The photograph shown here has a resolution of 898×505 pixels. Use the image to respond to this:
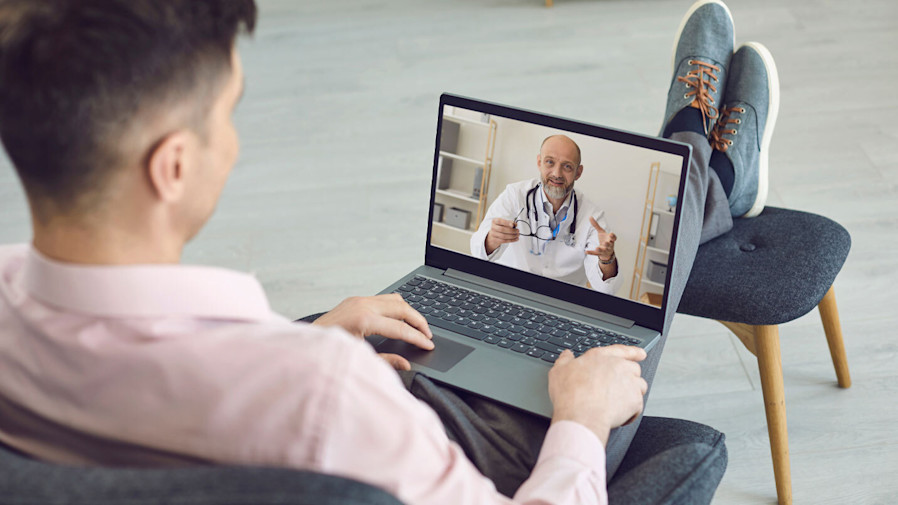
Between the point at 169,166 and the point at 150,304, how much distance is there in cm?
10

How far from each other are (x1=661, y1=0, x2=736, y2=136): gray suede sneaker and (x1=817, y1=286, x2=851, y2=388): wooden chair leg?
382 mm

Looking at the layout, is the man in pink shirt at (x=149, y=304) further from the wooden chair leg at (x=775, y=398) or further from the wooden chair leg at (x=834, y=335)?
the wooden chair leg at (x=834, y=335)

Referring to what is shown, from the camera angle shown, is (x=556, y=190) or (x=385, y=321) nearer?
(x=385, y=321)

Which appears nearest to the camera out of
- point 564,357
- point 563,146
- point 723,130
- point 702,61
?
point 564,357

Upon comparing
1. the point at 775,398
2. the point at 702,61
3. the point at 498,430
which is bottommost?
the point at 775,398

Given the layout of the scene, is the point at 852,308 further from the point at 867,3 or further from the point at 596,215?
the point at 867,3

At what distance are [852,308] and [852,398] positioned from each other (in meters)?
0.28

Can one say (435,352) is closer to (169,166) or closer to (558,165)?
(558,165)

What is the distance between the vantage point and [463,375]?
109 cm

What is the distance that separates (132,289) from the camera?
619mm

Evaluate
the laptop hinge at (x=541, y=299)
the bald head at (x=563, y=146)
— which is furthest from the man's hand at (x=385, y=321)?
the bald head at (x=563, y=146)

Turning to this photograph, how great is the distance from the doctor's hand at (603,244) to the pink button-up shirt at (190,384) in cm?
57

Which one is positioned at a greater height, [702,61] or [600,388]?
[702,61]

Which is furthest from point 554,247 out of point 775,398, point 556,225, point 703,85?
point 703,85
